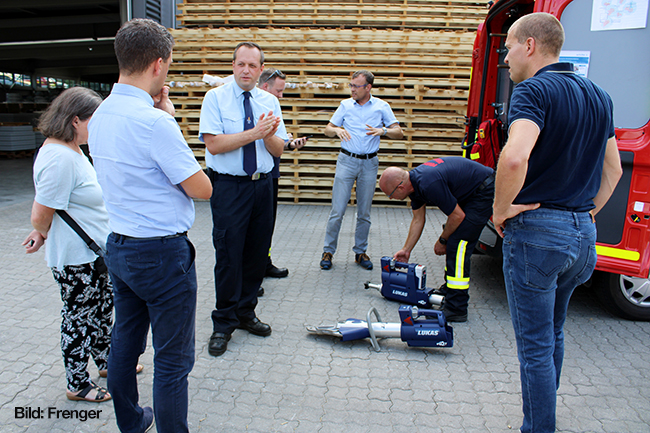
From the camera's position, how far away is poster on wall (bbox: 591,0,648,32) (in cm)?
329

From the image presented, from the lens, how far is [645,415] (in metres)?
2.67

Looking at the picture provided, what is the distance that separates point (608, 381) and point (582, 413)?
52 centimetres

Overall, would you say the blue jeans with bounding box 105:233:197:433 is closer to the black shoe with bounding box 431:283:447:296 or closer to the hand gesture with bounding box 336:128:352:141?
the black shoe with bounding box 431:283:447:296

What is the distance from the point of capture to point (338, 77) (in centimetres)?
775

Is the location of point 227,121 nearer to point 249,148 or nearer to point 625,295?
point 249,148

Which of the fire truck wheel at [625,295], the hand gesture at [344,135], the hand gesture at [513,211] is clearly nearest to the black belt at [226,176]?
the hand gesture at [513,211]

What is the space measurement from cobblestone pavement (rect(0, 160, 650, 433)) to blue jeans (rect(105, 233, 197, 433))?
21.1 inches

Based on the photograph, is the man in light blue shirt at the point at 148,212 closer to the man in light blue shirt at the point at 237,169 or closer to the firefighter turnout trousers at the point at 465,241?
the man in light blue shirt at the point at 237,169

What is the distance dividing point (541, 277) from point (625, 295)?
2.39 metres

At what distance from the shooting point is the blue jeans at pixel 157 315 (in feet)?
6.48

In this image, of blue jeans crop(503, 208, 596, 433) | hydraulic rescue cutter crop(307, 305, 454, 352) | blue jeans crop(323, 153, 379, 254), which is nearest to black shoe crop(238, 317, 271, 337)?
hydraulic rescue cutter crop(307, 305, 454, 352)

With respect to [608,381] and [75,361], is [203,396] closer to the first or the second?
[75,361]

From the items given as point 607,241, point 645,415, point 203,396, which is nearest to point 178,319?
point 203,396

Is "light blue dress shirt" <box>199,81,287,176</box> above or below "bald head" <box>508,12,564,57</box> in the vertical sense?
below
